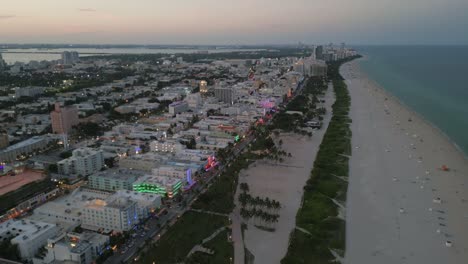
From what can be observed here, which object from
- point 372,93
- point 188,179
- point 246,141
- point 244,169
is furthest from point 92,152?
point 372,93

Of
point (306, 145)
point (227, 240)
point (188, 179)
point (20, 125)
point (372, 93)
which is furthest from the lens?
point (372, 93)

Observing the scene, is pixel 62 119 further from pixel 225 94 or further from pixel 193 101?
pixel 225 94

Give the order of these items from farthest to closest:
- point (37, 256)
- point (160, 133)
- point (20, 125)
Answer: point (20, 125)
point (160, 133)
point (37, 256)

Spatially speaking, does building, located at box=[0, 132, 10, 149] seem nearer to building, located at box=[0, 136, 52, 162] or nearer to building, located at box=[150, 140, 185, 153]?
building, located at box=[0, 136, 52, 162]

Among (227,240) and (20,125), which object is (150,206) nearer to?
(227,240)

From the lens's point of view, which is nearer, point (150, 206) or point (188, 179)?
point (150, 206)

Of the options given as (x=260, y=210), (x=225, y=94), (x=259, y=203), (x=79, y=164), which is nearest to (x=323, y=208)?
(x=259, y=203)

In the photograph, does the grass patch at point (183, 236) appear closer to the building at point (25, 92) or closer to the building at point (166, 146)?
the building at point (166, 146)

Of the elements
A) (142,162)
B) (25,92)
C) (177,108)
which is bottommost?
(142,162)
